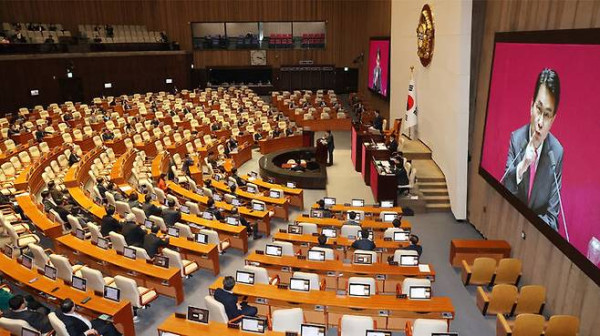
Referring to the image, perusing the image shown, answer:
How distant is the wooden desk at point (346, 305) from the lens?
7.79 metres

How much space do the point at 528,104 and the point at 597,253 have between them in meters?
3.60

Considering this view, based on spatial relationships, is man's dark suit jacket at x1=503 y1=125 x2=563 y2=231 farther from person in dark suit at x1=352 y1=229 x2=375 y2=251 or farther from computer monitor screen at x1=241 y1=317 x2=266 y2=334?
computer monitor screen at x1=241 y1=317 x2=266 y2=334

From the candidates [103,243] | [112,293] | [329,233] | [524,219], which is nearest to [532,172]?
[524,219]

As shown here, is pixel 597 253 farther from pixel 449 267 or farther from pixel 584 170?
pixel 449 267

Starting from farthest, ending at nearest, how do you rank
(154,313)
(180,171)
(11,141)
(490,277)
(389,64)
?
(389,64) → (11,141) → (180,171) → (490,277) → (154,313)

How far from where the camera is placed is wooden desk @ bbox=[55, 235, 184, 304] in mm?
9203

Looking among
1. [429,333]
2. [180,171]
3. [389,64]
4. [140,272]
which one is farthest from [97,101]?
[429,333]

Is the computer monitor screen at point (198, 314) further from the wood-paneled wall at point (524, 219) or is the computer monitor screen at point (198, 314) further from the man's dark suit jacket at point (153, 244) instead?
the wood-paneled wall at point (524, 219)

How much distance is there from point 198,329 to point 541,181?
6873 millimetres

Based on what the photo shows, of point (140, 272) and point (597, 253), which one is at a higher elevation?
point (597, 253)

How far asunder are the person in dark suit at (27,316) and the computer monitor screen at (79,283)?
38.7 inches

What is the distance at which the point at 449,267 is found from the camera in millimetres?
10977

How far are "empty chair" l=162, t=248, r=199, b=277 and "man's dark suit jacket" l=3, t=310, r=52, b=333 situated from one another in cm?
263

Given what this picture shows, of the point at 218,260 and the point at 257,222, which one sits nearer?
the point at 218,260
